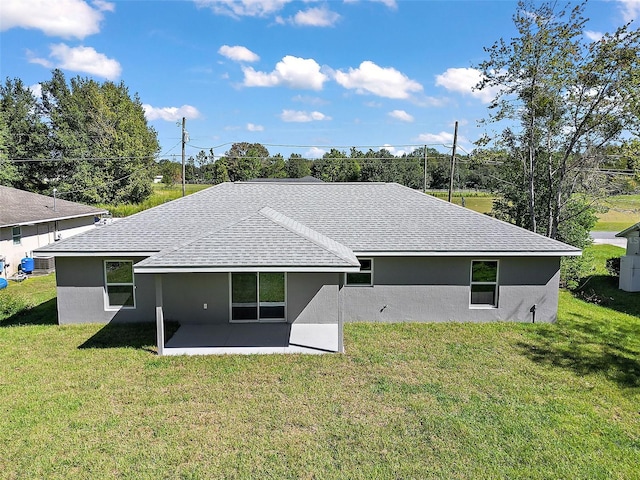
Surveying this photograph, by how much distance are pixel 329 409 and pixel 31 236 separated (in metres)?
20.5

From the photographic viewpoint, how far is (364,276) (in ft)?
39.4

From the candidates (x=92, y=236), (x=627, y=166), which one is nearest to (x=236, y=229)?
(x=92, y=236)

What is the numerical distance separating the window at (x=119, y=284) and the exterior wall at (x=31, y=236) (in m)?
8.81

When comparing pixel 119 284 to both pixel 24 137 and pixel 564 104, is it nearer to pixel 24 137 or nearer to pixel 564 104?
pixel 564 104

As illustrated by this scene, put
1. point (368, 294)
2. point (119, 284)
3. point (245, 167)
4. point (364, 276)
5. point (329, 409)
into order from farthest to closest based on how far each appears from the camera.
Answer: point (245, 167) → point (364, 276) → point (368, 294) → point (119, 284) → point (329, 409)

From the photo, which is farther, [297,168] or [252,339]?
[297,168]

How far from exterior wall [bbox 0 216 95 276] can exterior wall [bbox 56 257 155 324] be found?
A: 809 centimetres

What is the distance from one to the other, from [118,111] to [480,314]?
5041 centimetres

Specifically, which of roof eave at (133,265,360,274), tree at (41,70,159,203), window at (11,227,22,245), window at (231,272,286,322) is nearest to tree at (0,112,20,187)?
tree at (41,70,159,203)

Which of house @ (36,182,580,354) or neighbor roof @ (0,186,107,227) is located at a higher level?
neighbor roof @ (0,186,107,227)

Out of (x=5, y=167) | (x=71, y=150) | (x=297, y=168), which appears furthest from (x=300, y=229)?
(x=297, y=168)

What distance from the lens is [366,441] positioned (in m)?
6.20

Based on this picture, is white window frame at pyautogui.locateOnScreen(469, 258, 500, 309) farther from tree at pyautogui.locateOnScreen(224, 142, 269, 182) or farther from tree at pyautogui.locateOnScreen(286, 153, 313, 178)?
tree at pyautogui.locateOnScreen(286, 153, 313, 178)

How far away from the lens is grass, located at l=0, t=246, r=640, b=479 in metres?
5.70
